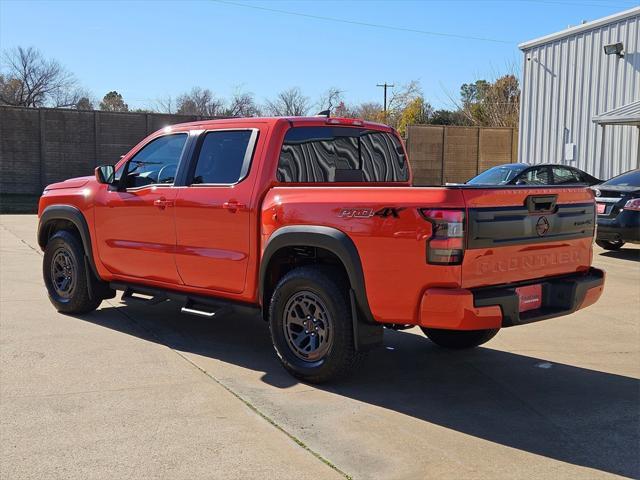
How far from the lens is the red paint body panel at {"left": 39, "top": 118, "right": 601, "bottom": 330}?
13.9ft

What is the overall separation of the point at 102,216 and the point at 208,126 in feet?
5.15

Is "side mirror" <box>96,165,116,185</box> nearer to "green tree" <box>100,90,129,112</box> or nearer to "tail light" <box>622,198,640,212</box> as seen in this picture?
"tail light" <box>622,198,640,212</box>

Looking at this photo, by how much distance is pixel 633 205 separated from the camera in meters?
11.0

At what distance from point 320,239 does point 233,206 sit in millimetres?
1007

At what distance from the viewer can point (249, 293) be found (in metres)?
5.42

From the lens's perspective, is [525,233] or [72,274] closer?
[525,233]

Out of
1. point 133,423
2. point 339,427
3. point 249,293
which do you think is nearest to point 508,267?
point 339,427

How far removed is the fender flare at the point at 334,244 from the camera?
456 centimetres

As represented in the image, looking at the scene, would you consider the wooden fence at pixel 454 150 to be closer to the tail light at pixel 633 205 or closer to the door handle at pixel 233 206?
the tail light at pixel 633 205

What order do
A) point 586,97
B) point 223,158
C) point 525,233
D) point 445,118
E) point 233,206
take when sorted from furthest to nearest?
1. point 445,118
2. point 586,97
3. point 223,158
4. point 233,206
5. point 525,233

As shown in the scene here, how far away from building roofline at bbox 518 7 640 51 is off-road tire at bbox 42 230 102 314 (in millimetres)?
16635

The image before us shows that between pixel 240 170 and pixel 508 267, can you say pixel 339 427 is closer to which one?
pixel 508 267

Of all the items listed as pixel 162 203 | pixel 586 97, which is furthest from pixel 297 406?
pixel 586 97

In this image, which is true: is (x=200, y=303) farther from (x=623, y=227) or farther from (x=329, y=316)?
(x=623, y=227)
